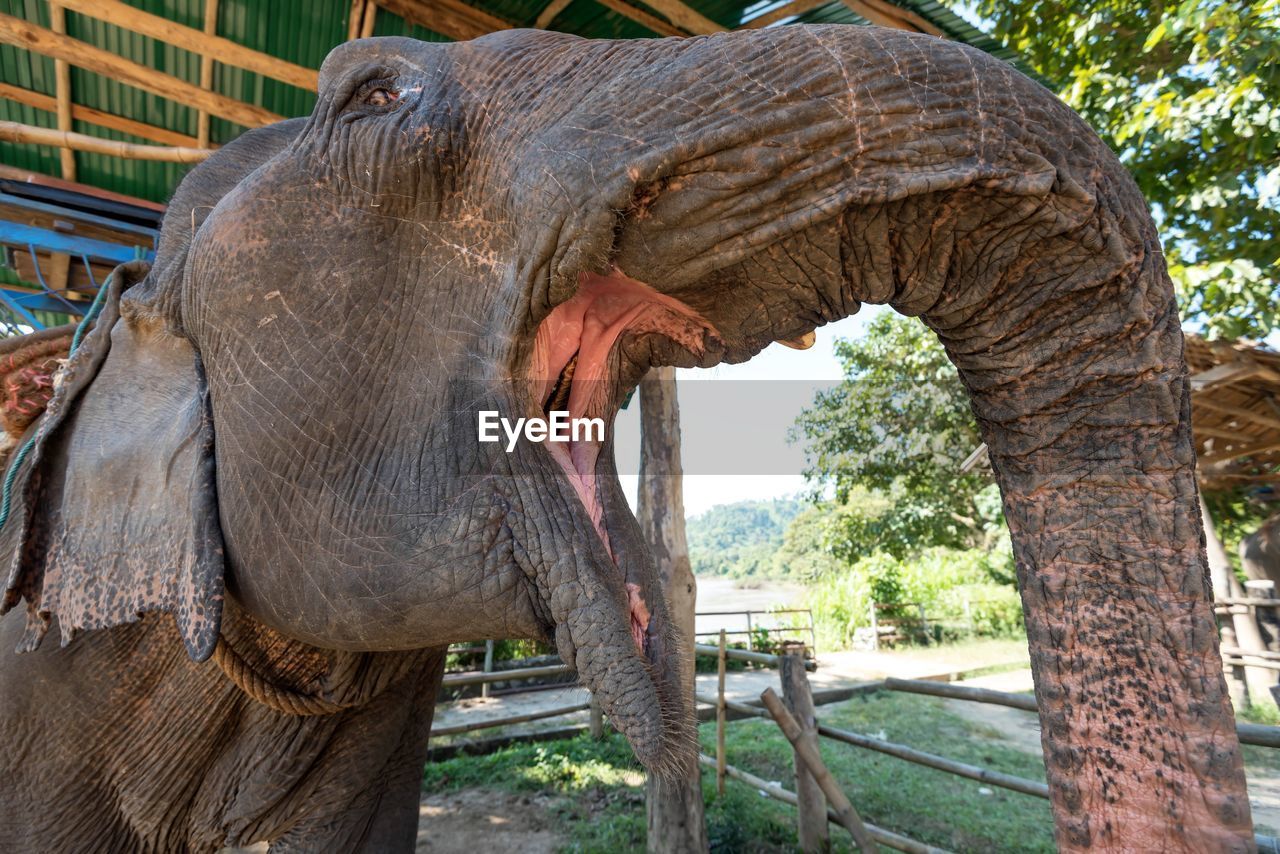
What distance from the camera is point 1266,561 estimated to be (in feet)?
36.1

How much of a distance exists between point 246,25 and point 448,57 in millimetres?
2928

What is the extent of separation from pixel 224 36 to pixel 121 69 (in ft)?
1.53

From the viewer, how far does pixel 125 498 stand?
1.19 m

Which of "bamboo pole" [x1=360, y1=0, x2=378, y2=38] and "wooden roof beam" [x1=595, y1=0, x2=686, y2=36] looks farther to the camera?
"wooden roof beam" [x1=595, y1=0, x2=686, y2=36]

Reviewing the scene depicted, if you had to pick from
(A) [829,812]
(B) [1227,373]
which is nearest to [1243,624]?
(B) [1227,373]

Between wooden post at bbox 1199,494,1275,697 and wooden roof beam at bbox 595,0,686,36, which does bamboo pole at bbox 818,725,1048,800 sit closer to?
wooden roof beam at bbox 595,0,686,36

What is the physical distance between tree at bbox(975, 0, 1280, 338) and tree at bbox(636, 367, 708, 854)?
9.82ft

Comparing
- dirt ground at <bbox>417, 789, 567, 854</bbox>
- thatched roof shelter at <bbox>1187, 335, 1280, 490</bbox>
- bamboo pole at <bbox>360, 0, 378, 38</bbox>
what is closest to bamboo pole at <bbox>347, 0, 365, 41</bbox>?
bamboo pole at <bbox>360, 0, 378, 38</bbox>

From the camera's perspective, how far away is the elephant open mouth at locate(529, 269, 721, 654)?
103cm

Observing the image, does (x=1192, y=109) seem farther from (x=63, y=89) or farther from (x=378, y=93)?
(x=63, y=89)

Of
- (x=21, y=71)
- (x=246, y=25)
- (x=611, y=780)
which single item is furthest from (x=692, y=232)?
(x=611, y=780)

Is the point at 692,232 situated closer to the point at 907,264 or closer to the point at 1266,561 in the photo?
the point at 907,264

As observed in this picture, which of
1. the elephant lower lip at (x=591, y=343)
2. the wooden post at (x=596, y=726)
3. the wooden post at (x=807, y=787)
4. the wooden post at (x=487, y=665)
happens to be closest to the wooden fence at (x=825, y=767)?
the wooden post at (x=807, y=787)

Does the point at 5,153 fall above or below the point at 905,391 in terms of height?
below
